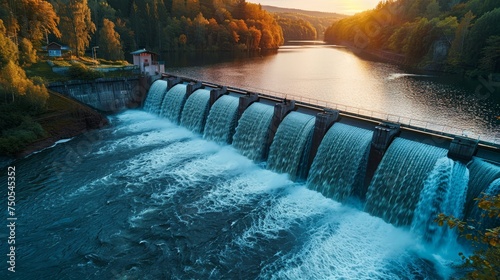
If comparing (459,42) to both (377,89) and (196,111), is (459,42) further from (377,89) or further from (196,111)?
(196,111)

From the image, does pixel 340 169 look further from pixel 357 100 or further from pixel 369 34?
pixel 369 34

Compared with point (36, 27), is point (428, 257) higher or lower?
lower

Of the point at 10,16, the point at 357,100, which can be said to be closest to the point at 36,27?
the point at 10,16

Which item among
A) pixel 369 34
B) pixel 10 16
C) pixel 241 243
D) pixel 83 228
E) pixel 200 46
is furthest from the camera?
pixel 369 34

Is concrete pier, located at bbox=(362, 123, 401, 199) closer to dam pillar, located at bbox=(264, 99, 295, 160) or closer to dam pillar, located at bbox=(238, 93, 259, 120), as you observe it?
dam pillar, located at bbox=(264, 99, 295, 160)

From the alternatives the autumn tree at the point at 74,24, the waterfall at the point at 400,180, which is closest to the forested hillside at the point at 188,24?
the autumn tree at the point at 74,24

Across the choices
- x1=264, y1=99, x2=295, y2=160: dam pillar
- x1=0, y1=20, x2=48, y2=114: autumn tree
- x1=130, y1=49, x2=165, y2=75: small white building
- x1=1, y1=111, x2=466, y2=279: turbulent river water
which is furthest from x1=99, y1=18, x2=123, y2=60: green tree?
x1=264, y1=99, x2=295, y2=160: dam pillar
